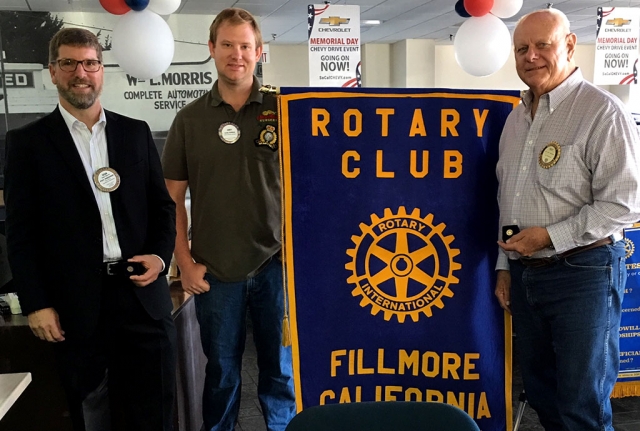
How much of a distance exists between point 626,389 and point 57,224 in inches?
109

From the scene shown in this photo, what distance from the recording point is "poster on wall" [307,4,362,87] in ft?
19.6

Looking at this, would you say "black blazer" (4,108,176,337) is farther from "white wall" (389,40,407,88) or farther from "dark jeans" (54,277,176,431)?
"white wall" (389,40,407,88)

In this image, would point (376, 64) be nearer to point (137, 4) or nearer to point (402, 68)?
point (402, 68)

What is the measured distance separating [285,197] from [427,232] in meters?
0.47

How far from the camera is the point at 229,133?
1891mm

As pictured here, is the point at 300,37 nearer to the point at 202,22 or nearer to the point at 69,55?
the point at 202,22

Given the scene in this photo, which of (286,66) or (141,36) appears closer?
(141,36)

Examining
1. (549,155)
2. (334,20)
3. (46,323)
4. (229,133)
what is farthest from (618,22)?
(46,323)

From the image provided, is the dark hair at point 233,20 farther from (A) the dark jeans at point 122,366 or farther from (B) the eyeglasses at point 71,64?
(A) the dark jeans at point 122,366

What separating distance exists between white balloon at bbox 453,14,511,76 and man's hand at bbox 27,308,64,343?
3.74 meters

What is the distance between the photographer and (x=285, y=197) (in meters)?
1.85

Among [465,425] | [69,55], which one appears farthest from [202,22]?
[465,425]

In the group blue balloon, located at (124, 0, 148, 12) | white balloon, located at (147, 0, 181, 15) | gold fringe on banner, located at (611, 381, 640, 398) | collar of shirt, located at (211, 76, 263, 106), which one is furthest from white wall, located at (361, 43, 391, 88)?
collar of shirt, located at (211, 76, 263, 106)

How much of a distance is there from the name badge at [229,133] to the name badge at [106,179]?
1.15ft
